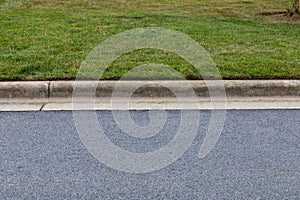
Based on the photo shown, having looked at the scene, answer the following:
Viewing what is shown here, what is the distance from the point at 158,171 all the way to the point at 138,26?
5114 mm

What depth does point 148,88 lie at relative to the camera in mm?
5051

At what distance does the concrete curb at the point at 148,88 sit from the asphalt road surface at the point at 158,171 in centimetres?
42

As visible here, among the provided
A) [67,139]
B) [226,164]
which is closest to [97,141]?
[67,139]

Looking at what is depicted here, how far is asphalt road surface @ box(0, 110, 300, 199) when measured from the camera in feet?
10.5

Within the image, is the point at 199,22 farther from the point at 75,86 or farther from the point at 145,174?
the point at 145,174

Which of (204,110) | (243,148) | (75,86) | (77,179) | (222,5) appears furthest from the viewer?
(222,5)

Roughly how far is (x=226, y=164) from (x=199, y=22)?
19.3 feet

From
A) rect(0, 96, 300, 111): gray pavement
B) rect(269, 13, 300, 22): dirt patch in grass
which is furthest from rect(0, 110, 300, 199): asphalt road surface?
rect(269, 13, 300, 22): dirt patch in grass

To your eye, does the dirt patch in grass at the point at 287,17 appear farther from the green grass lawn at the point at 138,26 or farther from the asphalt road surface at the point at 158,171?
the asphalt road surface at the point at 158,171

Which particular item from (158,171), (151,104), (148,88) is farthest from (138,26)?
(158,171)

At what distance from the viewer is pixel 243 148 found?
391 cm

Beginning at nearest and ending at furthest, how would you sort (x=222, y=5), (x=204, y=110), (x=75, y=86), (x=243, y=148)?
1. (x=243, y=148)
2. (x=204, y=110)
3. (x=75, y=86)
4. (x=222, y=5)

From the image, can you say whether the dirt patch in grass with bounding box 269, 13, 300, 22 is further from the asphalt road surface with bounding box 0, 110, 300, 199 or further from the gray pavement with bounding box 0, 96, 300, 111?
the asphalt road surface with bounding box 0, 110, 300, 199

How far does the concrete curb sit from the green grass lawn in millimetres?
221
